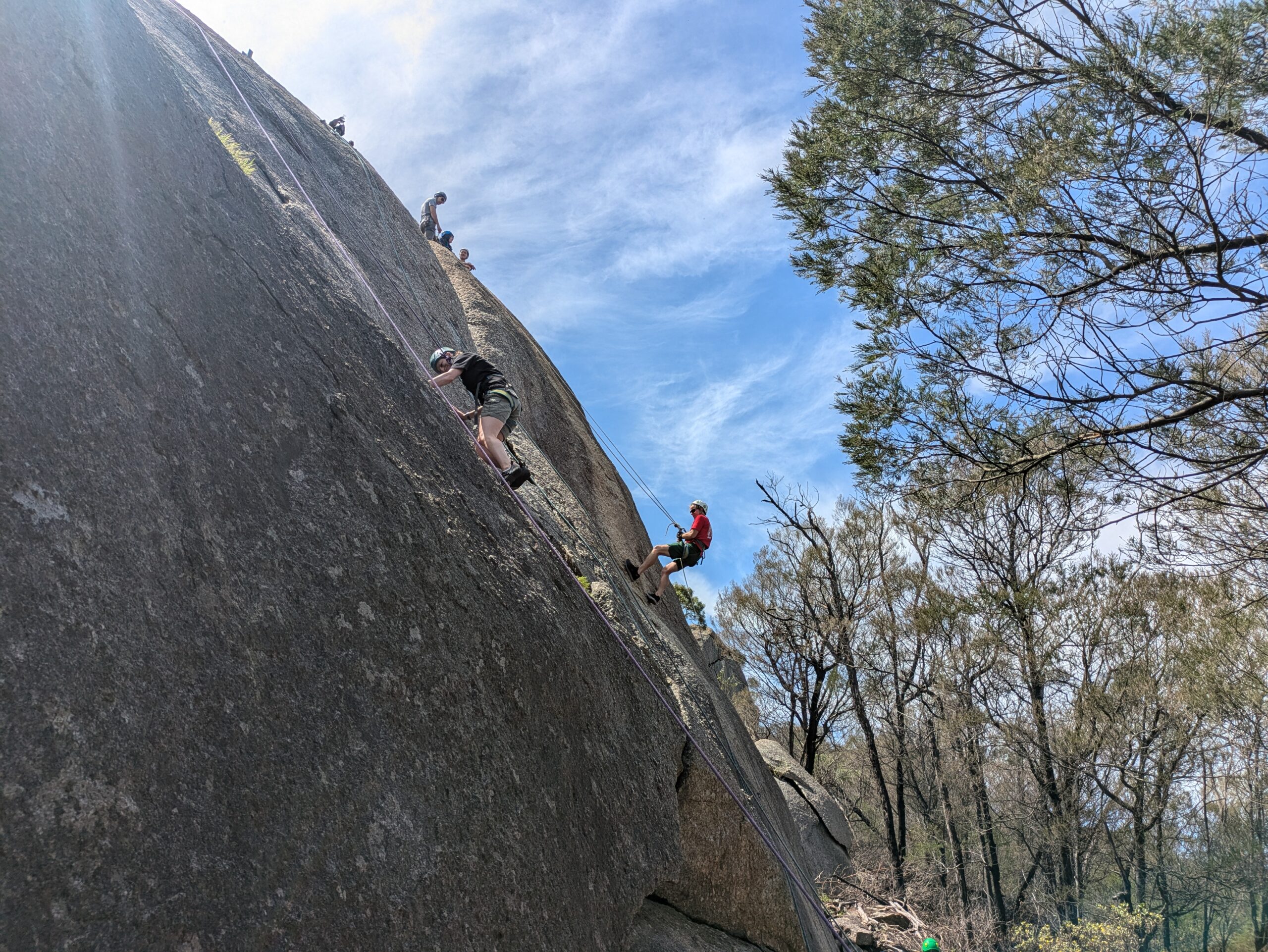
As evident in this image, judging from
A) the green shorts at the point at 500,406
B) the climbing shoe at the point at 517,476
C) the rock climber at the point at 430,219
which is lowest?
the climbing shoe at the point at 517,476

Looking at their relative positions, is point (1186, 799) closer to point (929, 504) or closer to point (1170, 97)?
point (929, 504)

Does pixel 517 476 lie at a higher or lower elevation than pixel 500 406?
lower

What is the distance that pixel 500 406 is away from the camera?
6.52 meters

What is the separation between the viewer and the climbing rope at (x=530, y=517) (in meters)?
5.51

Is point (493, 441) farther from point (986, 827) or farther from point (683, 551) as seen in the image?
point (986, 827)

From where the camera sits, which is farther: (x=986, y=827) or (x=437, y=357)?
(x=986, y=827)

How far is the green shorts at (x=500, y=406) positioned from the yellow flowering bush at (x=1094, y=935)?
55.9ft

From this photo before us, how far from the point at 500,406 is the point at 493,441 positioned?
1.99 ft

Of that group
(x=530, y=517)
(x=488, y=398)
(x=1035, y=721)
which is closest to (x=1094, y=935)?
(x=1035, y=721)

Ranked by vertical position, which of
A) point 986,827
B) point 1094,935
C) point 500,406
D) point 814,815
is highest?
point 500,406

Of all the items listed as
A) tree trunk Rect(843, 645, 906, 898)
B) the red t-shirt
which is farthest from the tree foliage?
the red t-shirt

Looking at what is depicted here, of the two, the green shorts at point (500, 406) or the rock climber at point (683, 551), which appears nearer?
the green shorts at point (500, 406)

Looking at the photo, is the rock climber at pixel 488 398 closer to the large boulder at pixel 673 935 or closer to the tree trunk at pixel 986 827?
the large boulder at pixel 673 935

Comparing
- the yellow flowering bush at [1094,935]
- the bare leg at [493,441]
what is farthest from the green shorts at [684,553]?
the yellow flowering bush at [1094,935]
